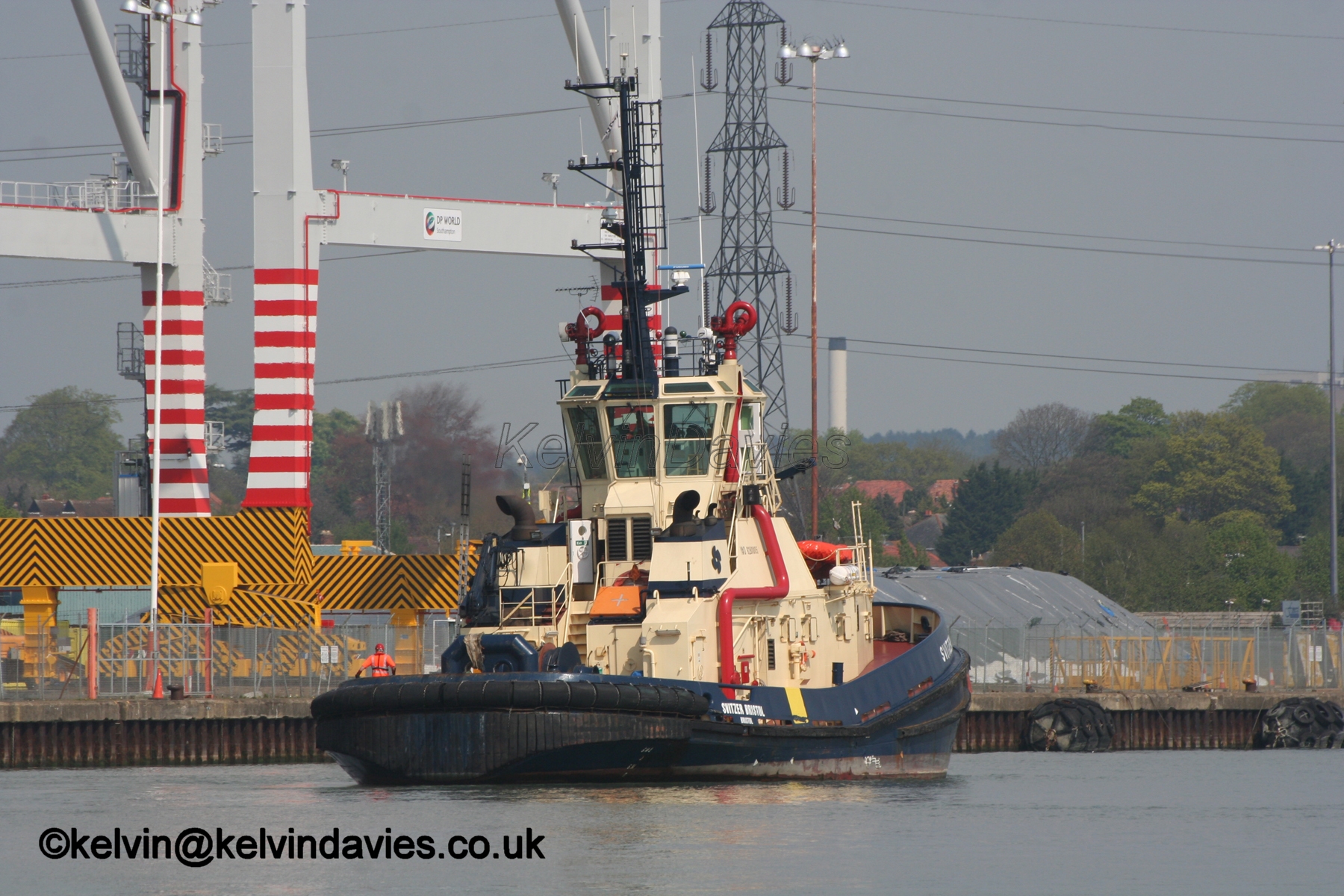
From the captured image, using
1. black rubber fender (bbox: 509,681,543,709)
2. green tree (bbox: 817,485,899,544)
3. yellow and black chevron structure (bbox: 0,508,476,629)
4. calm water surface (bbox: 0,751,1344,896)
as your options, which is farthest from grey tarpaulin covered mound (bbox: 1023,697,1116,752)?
green tree (bbox: 817,485,899,544)

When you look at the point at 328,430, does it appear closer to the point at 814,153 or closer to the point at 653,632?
the point at 814,153

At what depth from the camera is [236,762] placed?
1222 inches

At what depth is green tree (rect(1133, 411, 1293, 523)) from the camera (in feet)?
322

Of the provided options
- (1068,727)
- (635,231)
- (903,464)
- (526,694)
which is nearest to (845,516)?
(1068,727)

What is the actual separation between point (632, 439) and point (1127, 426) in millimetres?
99175

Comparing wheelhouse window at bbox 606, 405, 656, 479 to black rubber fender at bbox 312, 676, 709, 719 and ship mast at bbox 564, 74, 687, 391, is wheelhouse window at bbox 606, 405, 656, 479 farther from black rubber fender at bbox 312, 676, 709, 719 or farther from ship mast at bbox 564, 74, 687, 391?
black rubber fender at bbox 312, 676, 709, 719

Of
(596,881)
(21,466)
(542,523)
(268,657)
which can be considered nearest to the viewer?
(596,881)

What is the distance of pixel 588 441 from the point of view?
1032 inches

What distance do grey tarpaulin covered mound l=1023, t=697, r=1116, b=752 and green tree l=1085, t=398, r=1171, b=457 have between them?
278 ft

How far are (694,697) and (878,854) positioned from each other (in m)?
3.92

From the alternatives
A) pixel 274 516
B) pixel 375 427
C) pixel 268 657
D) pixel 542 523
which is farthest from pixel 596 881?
pixel 375 427

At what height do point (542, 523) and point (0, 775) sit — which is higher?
point (542, 523)

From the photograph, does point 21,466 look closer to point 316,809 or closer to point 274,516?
point 274,516

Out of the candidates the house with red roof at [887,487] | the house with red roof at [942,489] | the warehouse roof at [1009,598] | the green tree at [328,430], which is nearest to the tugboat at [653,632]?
the warehouse roof at [1009,598]
